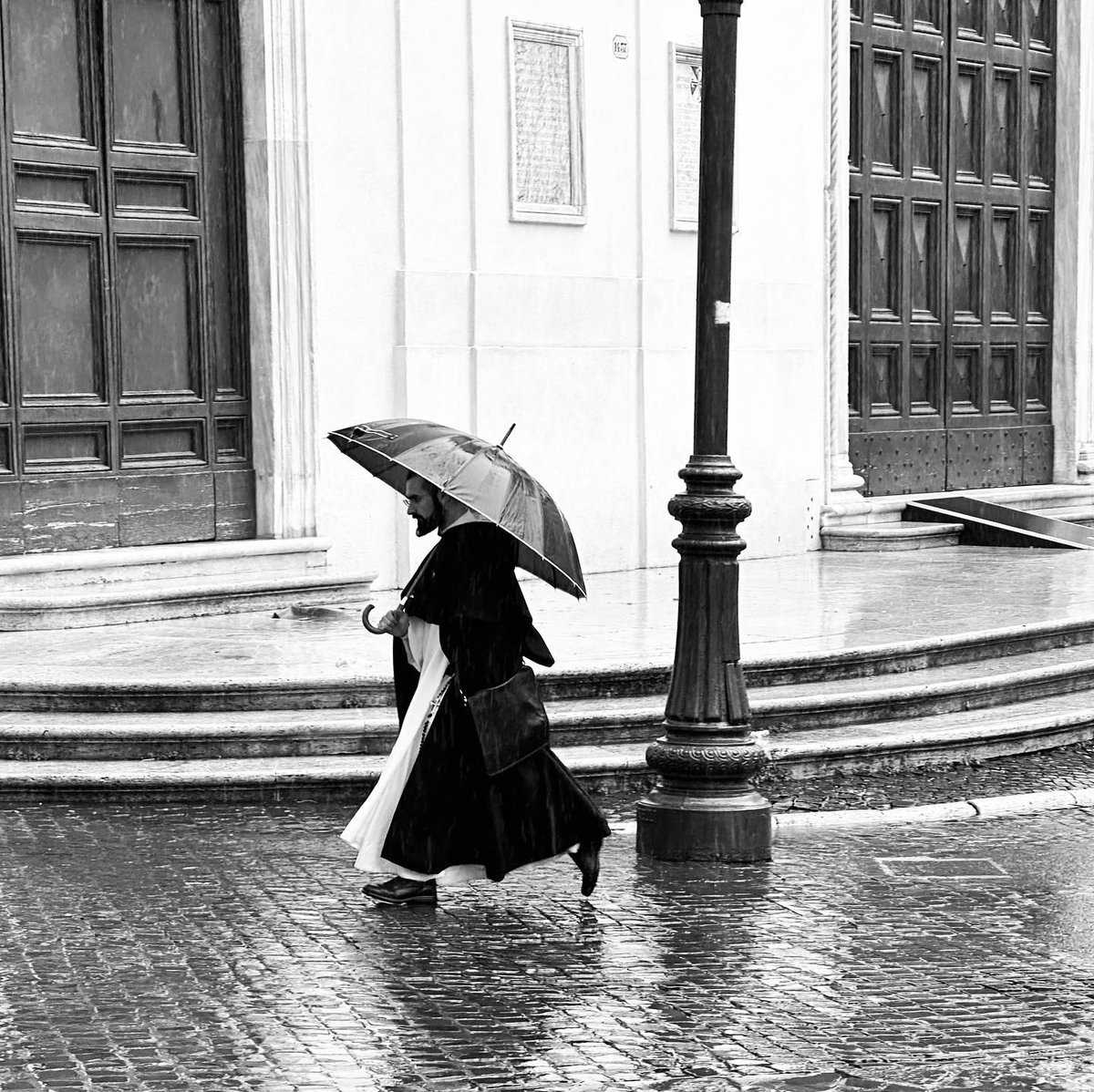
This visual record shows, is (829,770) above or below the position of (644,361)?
below

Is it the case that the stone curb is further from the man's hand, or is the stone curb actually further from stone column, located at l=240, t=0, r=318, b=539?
→ stone column, located at l=240, t=0, r=318, b=539

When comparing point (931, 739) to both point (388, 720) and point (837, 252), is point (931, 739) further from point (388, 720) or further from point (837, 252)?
point (837, 252)

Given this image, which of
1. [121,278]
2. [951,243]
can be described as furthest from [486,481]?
[951,243]

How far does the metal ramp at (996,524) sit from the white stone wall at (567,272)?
1.22 meters

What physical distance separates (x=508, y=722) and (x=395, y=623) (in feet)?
1.51

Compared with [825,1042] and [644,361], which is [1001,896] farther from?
[644,361]

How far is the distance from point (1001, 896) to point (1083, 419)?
12.3m

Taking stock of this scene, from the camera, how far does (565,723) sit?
341 inches

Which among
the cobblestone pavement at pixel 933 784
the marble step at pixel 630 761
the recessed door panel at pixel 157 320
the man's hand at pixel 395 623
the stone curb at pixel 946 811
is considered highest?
the recessed door panel at pixel 157 320

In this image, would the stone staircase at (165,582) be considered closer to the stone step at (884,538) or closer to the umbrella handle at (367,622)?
the umbrella handle at (367,622)

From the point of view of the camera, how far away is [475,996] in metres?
5.43

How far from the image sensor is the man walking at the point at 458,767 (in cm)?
630

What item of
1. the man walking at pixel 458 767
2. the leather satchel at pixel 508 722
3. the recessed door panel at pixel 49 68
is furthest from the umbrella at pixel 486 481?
the recessed door panel at pixel 49 68

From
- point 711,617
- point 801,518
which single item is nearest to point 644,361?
point 801,518
